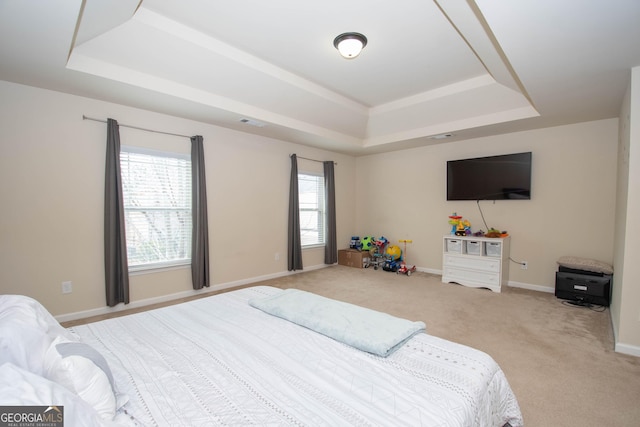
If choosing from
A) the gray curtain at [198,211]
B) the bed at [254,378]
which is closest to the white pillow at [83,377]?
the bed at [254,378]

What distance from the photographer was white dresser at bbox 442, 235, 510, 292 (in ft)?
13.8

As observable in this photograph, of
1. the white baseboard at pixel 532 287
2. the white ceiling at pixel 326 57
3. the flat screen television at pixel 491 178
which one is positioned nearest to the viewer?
the white ceiling at pixel 326 57

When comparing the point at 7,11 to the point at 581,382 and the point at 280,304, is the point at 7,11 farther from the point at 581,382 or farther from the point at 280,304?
the point at 581,382

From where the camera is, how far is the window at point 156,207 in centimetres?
347

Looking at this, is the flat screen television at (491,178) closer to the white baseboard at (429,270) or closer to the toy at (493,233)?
the toy at (493,233)

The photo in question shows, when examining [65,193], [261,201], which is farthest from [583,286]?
[65,193]

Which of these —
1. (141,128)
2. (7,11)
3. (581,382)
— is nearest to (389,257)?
(581,382)

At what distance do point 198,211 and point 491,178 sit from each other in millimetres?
4338

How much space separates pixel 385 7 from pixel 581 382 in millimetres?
3109

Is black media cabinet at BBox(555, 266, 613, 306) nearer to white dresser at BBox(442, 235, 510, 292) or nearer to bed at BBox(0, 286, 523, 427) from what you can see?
white dresser at BBox(442, 235, 510, 292)

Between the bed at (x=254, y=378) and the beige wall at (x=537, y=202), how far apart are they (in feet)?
11.9

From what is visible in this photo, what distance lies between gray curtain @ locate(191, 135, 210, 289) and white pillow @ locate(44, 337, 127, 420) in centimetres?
296
